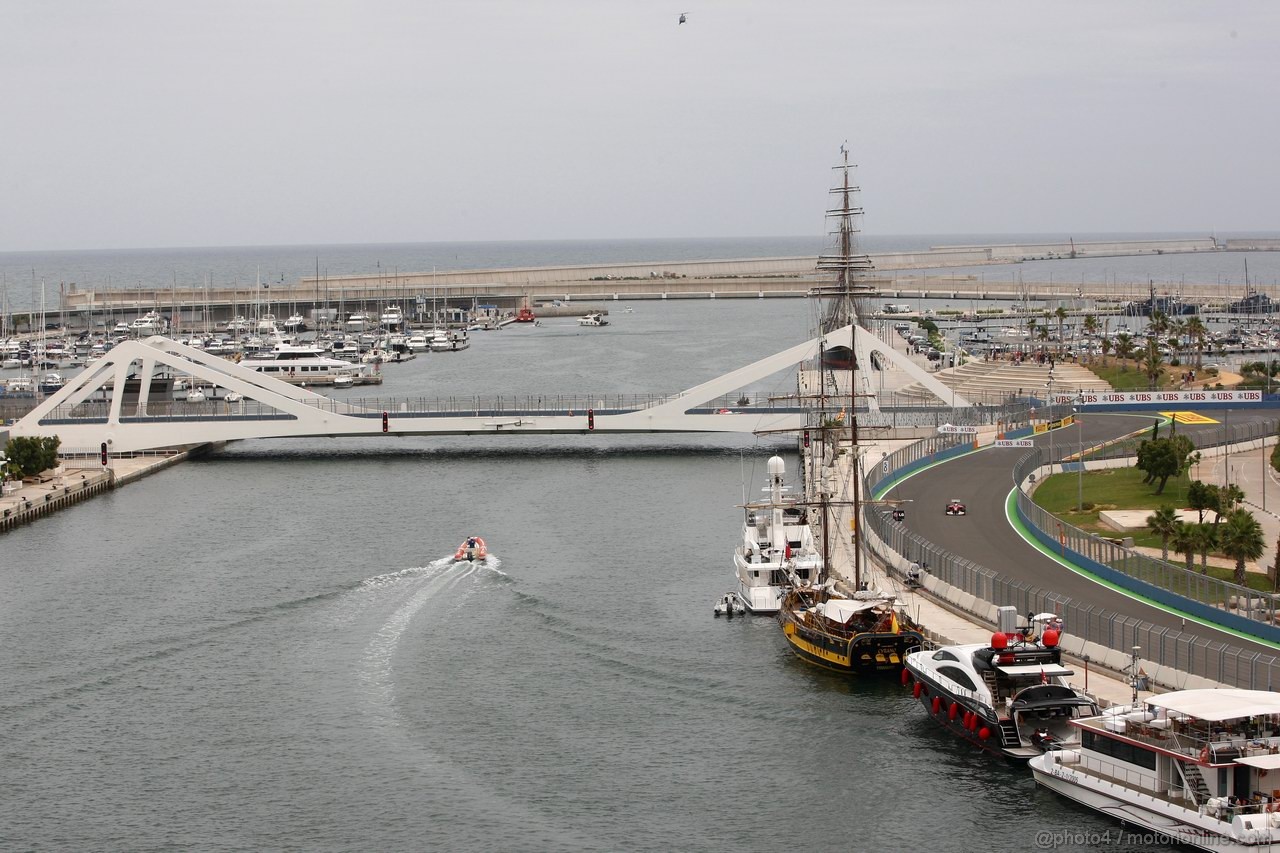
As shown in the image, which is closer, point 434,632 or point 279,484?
point 434,632

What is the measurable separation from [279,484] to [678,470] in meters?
22.7

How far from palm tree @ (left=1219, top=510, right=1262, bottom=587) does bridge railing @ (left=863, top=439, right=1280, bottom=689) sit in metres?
5.92

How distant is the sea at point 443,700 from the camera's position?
38.3m

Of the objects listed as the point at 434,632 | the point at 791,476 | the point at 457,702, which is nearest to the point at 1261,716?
the point at 457,702

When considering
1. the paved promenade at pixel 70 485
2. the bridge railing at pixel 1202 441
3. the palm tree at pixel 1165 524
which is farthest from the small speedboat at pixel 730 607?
the paved promenade at pixel 70 485

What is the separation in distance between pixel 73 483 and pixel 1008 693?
58835 mm

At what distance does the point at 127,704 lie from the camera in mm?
47469

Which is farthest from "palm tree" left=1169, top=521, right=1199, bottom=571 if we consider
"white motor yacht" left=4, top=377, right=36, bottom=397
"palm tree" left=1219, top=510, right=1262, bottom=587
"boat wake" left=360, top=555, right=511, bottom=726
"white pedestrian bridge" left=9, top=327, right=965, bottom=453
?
"white motor yacht" left=4, top=377, right=36, bottom=397

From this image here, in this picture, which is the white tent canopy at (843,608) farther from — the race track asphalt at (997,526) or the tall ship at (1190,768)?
the tall ship at (1190,768)

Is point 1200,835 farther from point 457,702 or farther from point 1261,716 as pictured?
point 457,702

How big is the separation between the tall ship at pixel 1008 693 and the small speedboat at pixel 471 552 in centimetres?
2433

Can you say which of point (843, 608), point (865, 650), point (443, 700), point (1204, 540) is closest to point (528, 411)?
point (843, 608)

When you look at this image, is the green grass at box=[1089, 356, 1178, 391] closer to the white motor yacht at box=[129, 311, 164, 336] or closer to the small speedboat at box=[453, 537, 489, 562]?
the small speedboat at box=[453, 537, 489, 562]

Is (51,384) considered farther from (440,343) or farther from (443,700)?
(443,700)
